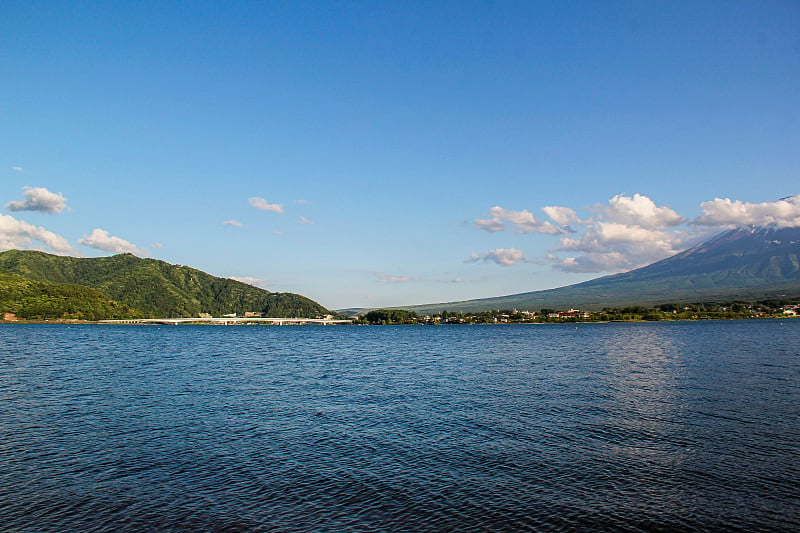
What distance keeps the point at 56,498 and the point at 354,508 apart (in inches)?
416

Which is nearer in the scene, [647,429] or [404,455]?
[404,455]

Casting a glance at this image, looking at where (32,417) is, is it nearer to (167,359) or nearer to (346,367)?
(346,367)

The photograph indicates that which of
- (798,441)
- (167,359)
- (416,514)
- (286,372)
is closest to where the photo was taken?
(416,514)

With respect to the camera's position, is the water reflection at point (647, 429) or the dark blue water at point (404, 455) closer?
the dark blue water at point (404, 455)

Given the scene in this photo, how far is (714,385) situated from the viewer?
133 feet

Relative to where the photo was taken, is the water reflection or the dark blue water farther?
the water reflection

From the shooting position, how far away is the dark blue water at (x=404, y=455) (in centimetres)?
1617

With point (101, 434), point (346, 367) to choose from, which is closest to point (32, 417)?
point (101, 434)

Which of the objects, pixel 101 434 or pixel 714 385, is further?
pixel 714 385

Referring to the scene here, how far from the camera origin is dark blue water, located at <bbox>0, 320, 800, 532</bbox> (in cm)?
1617

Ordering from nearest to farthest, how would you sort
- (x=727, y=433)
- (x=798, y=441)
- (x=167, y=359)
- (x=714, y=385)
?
(x=798, y=441), (x=727, y=433), (x=714, y=385), (x=167, y=359)

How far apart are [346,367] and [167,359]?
2833 cm

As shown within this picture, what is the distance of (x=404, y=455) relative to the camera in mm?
22516

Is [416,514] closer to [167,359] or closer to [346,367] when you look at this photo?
[346,367]
